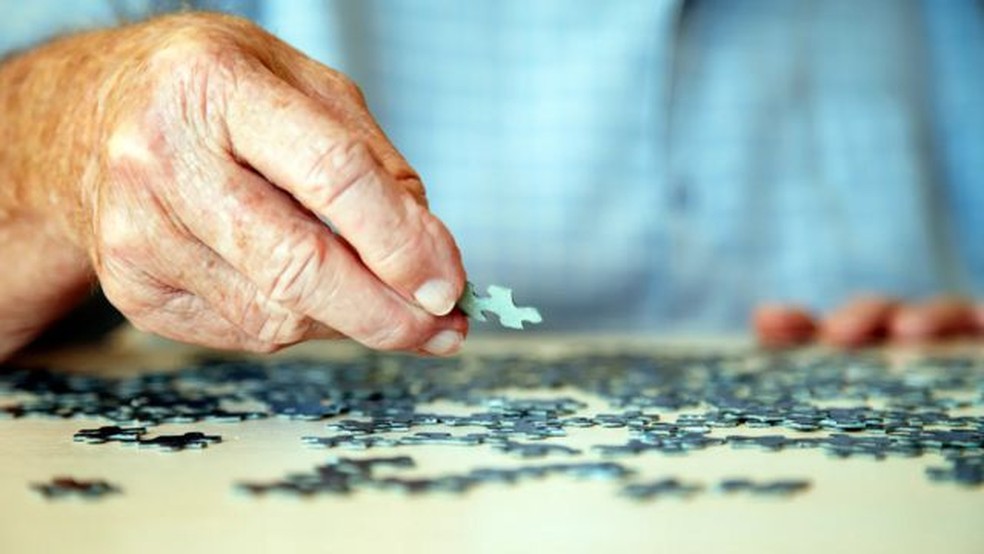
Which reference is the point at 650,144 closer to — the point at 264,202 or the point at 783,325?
the point at 783,325

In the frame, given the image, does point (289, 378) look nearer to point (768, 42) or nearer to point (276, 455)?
point (276, 455)

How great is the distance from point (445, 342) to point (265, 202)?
342 millimetres

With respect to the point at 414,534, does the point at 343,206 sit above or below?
above

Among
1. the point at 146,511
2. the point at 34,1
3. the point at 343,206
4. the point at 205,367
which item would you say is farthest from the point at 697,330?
the point at 146,511

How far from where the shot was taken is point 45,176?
6.89 feet

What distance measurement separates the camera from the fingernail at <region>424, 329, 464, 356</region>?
1.78 metres

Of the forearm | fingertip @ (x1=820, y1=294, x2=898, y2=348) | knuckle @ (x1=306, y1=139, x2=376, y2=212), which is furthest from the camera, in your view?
fingertip @ (x1=820, y1=294, x2=898, y2=348)

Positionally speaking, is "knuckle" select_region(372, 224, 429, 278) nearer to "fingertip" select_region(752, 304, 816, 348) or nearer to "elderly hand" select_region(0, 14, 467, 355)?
"elderly hand" select_region(0, 14, 467, 355)

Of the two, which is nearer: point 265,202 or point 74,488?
point 74,488

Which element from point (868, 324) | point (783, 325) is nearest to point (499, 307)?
point (783, 325)

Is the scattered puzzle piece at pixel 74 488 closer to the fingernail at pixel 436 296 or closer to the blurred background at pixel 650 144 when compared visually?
the fingernail at pixel 436 296

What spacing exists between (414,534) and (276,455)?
0.42 metres

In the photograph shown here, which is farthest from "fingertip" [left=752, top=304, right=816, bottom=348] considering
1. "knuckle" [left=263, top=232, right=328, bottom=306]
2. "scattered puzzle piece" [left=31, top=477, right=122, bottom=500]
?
"scattered puzzle piece" [left=31, top=477, right=122, bottom=500]

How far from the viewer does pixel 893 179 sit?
4.19m
